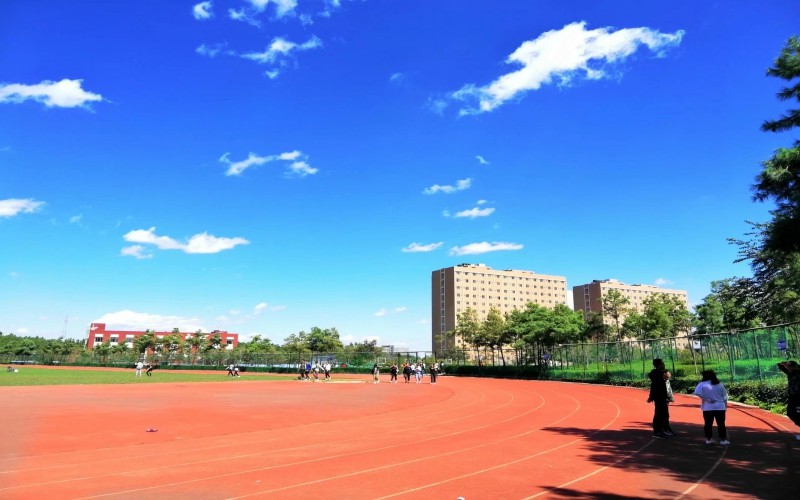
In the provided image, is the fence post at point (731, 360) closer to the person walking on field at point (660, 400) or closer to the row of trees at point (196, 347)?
the person walking on field at point (660, 400)

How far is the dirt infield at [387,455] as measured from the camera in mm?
7102

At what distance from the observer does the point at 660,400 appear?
11.2m

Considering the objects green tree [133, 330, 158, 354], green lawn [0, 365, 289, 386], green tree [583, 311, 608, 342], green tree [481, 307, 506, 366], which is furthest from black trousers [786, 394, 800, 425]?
green tree [133, 330, 158, 354]

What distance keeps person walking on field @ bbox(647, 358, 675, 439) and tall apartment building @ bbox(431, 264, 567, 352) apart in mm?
136967

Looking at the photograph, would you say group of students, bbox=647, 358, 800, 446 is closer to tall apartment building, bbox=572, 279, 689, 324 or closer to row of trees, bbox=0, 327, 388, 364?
row of trees, bbox=0, 327, 388, 364

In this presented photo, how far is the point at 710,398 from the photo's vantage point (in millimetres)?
10180

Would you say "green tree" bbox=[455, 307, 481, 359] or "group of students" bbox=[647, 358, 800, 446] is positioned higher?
"green tree" bbox=[455, 307, 481, 359]

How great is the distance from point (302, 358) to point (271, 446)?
5466 centimetres

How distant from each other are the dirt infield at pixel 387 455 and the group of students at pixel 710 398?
0.36 meters

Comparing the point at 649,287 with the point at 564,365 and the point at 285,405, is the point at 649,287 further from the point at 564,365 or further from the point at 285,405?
the point at 285,405

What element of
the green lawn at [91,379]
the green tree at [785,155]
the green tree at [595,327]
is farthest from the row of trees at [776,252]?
the green lawn at [91,379]

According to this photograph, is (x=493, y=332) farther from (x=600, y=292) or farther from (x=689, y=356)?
(x=600, y=292)

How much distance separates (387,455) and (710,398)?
6.67 metres

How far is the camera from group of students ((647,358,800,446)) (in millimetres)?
9594
